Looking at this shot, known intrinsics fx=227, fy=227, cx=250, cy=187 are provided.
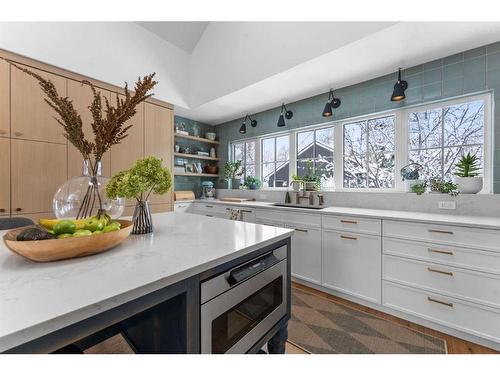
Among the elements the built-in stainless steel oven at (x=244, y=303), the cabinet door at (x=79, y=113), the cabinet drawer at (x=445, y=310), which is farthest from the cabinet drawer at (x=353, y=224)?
the cabinet door at (x=79, y=113)

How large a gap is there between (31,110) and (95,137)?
1.87 metres

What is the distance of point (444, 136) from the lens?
2410 mm

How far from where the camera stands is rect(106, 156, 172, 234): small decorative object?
107 centimetres

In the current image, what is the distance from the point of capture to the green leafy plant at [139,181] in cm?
106

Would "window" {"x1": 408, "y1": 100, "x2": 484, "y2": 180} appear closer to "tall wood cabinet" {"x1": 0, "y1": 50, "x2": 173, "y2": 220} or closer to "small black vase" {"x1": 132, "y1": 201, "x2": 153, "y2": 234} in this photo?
Answer: "small black vase" {"x1": 132, "y1": 201, "x2": 153, "y2": 234}

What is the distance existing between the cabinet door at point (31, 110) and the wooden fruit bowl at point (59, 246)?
75.6 inches

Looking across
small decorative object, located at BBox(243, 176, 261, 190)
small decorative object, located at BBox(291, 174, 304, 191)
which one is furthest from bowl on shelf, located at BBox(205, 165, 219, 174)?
small decorative object, located at BBox(291, 174, 304, 191)

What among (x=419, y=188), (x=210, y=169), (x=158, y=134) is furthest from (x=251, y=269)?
(x=210, y=169)

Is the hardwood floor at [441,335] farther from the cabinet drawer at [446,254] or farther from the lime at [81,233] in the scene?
the lime at [81,233]

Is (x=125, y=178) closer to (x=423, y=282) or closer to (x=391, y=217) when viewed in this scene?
(x=391, y=217)

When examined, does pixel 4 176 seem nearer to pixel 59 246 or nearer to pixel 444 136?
pixel 59 246

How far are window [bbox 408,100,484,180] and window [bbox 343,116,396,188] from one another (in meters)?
0.23
